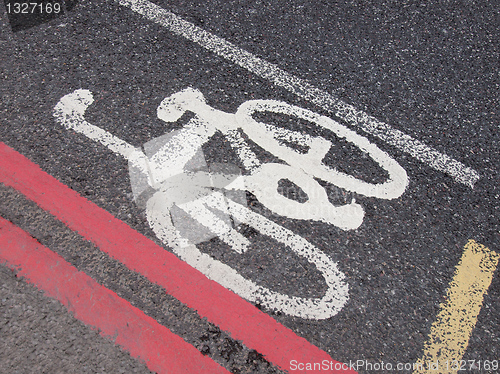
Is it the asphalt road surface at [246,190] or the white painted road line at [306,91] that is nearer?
the asphalt road surface at [246,190]

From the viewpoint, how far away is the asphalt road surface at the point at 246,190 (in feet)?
5.82

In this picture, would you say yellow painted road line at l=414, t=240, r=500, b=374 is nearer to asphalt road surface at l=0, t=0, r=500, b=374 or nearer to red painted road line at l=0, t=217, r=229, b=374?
asphalt road surface at l=0, t=0, r=500, b=374

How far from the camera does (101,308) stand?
1.80 metres

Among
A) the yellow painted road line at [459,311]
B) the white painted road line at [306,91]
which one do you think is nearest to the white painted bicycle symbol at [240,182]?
the white painted road line at [306,91]

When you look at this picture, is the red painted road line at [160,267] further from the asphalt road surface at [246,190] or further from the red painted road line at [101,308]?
the red painted road line at [101,308]

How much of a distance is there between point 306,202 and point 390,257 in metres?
0.59

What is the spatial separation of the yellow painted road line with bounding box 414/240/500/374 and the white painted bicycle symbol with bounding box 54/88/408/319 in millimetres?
497

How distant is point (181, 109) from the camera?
258 centimetres

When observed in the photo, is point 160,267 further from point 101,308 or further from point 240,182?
point 240,182

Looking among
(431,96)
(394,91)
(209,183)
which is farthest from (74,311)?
(431,96)

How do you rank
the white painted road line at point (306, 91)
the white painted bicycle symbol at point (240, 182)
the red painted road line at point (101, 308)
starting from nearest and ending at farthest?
the red painted road line at point (101, 308), the white painted bicycle symbol at point (240, 182), the white painted road line at point (306, 91)

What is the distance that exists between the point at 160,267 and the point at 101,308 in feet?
1.15

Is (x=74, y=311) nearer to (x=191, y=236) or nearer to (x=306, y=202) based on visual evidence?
(x=191, y=236)

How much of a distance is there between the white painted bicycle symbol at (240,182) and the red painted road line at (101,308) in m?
0.38
